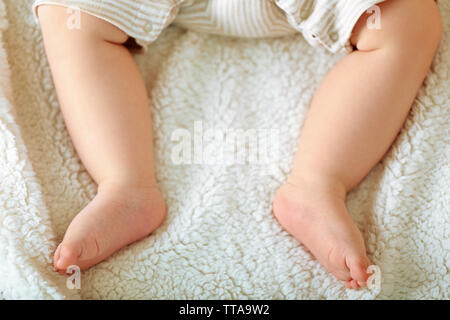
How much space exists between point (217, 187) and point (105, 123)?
21 centimetres

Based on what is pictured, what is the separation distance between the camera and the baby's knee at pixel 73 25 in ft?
2.69

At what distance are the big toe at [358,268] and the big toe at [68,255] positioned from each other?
1.30 ft

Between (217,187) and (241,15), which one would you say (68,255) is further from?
(241,15)

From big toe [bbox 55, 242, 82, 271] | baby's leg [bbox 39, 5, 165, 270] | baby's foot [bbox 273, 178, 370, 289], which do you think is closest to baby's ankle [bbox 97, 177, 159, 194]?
baby's leg [bbox 39, 5, 165, 270]

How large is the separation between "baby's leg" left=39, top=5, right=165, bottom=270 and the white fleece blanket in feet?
0.14

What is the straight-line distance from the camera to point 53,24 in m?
0.83

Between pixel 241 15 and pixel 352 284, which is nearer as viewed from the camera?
pixel 352 284

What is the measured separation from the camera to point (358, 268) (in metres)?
0.73

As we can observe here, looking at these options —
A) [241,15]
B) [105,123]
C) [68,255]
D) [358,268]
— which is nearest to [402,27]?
[241,15]
